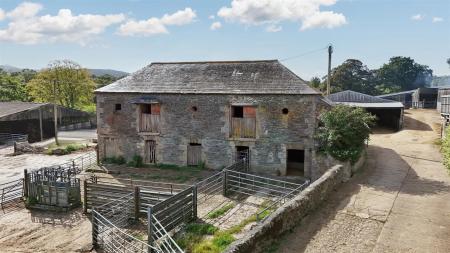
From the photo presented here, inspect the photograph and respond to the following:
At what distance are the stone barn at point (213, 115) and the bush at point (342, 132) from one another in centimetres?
84

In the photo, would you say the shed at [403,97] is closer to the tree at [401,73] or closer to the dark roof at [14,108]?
the tree at [401,73]

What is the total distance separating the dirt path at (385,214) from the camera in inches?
378

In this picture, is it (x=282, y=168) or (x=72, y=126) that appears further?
(x=72, y=126)

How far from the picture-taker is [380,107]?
31516 millimetres

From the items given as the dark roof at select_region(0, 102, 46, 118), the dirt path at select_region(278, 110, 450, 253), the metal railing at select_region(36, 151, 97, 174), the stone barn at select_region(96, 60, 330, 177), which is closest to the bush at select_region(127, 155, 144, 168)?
the stone barn at select_region(96, 60, 330, 177)

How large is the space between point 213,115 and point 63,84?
141 feet

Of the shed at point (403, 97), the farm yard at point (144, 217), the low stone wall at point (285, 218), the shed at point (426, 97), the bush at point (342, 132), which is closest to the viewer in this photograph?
the low stone wall at point (285, 218)

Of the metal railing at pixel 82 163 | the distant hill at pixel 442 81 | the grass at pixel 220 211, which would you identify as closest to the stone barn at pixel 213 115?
the metal railing at pixel 82 163

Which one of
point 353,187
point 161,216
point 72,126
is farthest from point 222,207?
point 72,126

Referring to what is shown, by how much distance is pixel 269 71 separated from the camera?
69.6ft

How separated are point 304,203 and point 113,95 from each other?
1566 cm

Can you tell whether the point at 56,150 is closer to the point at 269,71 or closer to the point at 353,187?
the point at 269,71

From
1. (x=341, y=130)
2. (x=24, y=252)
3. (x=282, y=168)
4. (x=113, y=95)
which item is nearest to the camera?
(x=24, y=252)

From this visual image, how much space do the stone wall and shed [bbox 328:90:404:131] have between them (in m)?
13.0
